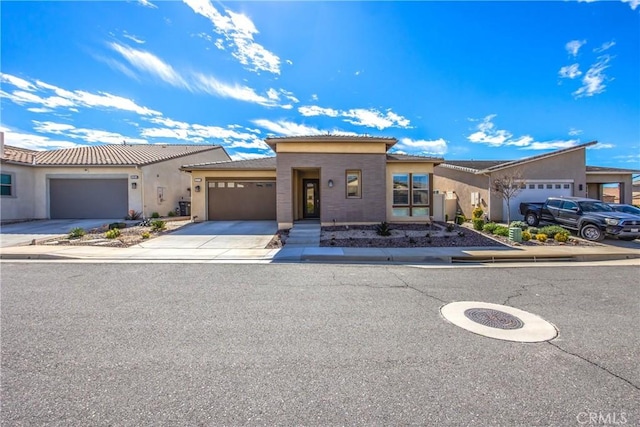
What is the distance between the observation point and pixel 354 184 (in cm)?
1394

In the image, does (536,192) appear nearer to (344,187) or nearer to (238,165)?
(344,187)

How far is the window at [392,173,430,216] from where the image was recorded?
1512 cm

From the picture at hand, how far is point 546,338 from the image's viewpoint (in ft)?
12.3

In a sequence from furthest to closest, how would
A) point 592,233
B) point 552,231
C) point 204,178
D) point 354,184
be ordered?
point 204,178 → point 354,184 → point 552,231 → point 592,233

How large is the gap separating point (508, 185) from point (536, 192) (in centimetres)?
478

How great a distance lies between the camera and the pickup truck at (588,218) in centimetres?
1104

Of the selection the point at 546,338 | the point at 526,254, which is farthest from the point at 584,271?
the point at 546,338

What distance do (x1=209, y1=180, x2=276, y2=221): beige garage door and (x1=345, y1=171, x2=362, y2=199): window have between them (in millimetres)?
5383

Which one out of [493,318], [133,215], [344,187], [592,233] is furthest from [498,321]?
[133,215]

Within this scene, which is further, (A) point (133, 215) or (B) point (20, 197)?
(A) point (133, 215)

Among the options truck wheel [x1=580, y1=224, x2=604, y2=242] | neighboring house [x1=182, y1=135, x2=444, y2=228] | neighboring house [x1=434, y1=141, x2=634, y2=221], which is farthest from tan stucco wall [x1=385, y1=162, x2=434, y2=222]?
truck wheel [x1=580, y1=224, x2=604, y2=242]

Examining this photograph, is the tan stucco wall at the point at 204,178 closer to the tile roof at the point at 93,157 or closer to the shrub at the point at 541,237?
the tile roof at the point at 93,157

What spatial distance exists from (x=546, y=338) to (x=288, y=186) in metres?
11.1

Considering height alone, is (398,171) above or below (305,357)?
above
